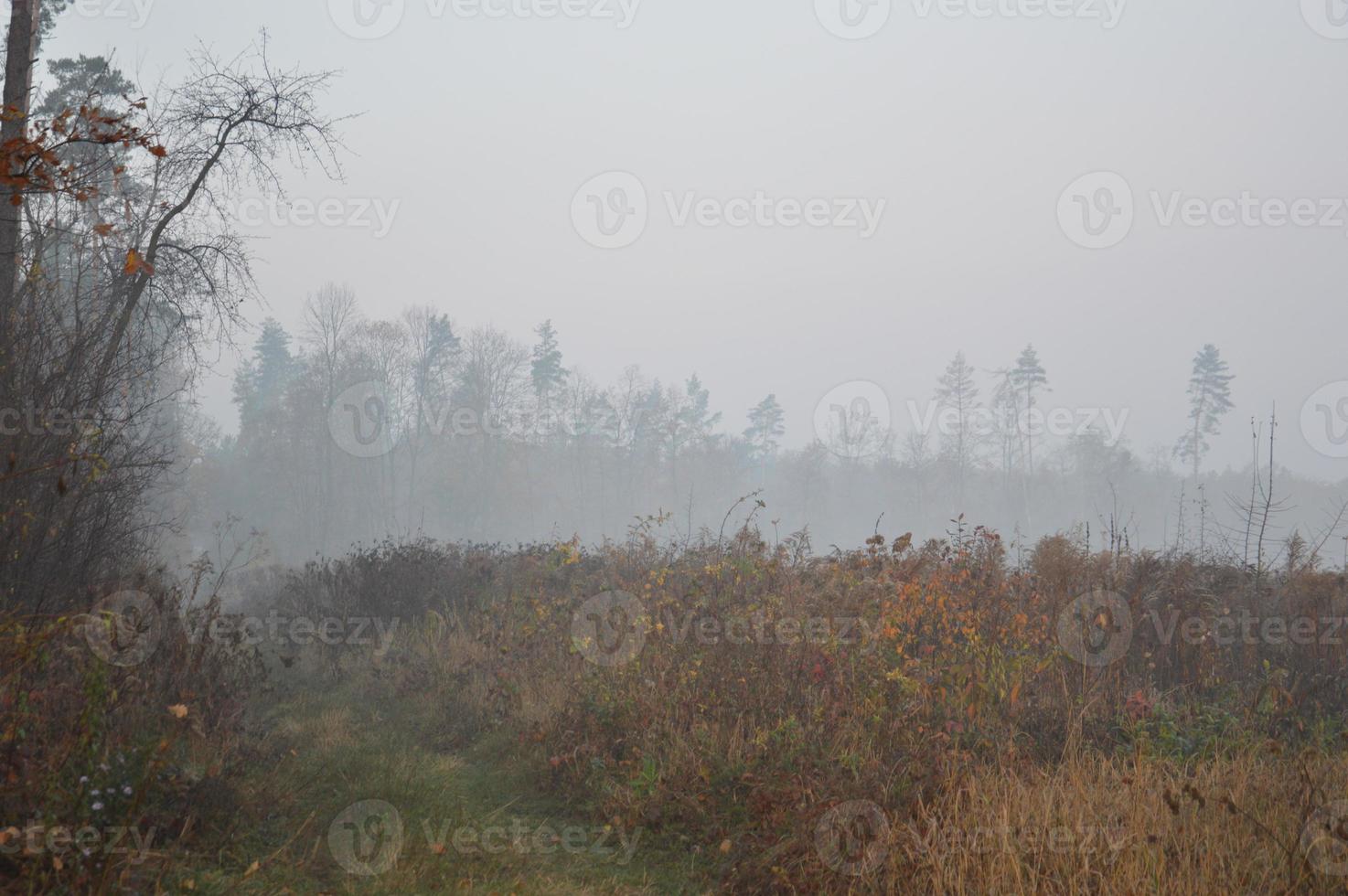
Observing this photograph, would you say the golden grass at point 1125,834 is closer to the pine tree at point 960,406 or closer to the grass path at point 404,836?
the grass path at point 404,836

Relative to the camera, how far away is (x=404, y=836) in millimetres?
4855

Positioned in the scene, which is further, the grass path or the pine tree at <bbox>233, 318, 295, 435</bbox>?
the pine tree at <bbox>233, 318, 295, 435</bbox>

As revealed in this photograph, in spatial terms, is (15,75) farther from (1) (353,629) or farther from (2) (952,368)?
(2) (952,368)

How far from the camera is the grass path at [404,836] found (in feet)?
13.9

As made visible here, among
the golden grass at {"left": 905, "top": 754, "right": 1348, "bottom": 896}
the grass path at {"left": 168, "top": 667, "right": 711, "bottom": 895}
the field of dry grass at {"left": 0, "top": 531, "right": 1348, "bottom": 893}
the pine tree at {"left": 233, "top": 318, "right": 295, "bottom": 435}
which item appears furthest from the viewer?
the pine tree at {"left": 233, "top": 318, "right": 295, "bottom": 435}

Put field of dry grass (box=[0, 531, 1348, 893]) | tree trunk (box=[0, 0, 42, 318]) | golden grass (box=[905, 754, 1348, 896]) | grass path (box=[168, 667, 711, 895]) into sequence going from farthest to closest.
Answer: tree trunk (box=[0, 0, 42, 318]) < grass path (box=[168, 667, 711, 895]) < field of dry grass (box=[0, 531, 1348, 893]) < golden grass (box=[905, 754, 1348, 896])

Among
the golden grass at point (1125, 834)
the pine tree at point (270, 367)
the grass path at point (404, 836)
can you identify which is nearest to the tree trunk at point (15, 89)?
the grass path at point (404, 836)

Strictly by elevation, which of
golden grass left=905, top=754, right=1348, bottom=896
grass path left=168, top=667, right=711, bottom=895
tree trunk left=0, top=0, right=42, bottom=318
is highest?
tree trunk left=0, top=0, right=42, bottom=318

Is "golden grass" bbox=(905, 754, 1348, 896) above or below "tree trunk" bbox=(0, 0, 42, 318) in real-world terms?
below

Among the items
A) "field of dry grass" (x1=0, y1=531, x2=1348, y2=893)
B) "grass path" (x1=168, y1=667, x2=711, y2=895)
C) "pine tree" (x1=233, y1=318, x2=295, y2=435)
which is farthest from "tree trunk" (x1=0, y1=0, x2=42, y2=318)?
"pine tree" (x1=233, y1=318, x2=295, y2=435)

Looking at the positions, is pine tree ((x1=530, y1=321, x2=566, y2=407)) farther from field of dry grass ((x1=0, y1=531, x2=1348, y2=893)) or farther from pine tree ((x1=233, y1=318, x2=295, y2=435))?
field of dry grass ((x1=0, y1=531, x2=1348, y2=893))

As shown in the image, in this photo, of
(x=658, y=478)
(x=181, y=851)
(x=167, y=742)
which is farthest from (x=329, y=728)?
(x=658, y=478)

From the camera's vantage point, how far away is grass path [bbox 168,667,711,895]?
425cm

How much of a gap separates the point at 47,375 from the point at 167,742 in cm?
399
